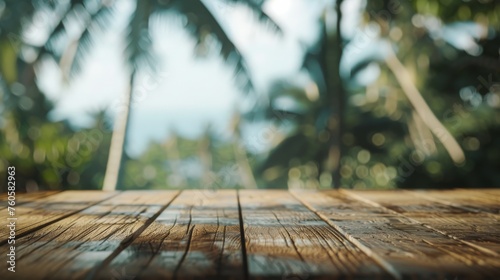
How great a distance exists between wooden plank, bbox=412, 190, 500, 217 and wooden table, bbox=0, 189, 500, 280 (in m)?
0.01

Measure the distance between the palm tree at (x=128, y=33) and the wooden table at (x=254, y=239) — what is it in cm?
624

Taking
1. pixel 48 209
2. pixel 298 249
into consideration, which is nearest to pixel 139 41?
pixel 48 209

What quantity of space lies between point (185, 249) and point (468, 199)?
163 centimetres

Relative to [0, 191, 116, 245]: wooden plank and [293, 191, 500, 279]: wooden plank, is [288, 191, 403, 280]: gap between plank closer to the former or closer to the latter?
[293, 191, 500, 279]: wooden plank

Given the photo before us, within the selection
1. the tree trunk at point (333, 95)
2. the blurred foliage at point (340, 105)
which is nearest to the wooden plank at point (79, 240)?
the blurred foliage at point (340, 105)

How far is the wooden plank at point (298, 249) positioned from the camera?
42.4 inches

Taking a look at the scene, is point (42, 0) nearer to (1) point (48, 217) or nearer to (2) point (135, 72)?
(2) point (135, 72)

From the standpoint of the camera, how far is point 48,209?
2078 millimetres

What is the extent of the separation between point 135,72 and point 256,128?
22.8 feet

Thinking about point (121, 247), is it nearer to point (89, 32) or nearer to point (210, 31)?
point (89, 32)

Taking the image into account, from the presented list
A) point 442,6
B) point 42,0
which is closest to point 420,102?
point 442,6

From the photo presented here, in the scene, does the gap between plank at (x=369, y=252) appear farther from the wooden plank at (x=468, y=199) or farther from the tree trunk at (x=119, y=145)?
the tree trunk at (x=119, y=145)

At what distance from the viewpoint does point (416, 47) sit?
46.1 ft

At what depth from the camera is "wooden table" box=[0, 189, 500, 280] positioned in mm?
1088
